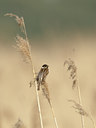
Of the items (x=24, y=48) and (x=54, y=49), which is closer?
(x=24, y=48)

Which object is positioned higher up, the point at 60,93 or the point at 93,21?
the point at 93,21

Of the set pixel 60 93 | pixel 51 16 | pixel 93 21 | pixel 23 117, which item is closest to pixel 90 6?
pixel 93 21

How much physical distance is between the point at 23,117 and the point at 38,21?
99 centimetres

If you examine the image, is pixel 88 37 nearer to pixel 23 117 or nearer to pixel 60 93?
pixel 60 93

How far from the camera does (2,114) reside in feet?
10.2

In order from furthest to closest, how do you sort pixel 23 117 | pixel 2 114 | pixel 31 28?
pixel 31 28 → pixel 23 117 → pixel 2 114

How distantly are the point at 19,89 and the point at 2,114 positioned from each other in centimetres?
55

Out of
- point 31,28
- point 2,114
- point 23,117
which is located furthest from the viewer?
point 31,28

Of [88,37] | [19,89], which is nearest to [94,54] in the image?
[88,37]

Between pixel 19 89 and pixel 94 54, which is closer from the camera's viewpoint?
pixel 19 89

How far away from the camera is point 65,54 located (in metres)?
3.68

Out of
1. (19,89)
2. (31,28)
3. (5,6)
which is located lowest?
(19,89)

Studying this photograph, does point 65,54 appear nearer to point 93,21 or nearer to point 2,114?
point 93,21

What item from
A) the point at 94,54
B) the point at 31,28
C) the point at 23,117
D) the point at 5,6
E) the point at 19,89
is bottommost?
the point at 23,117
